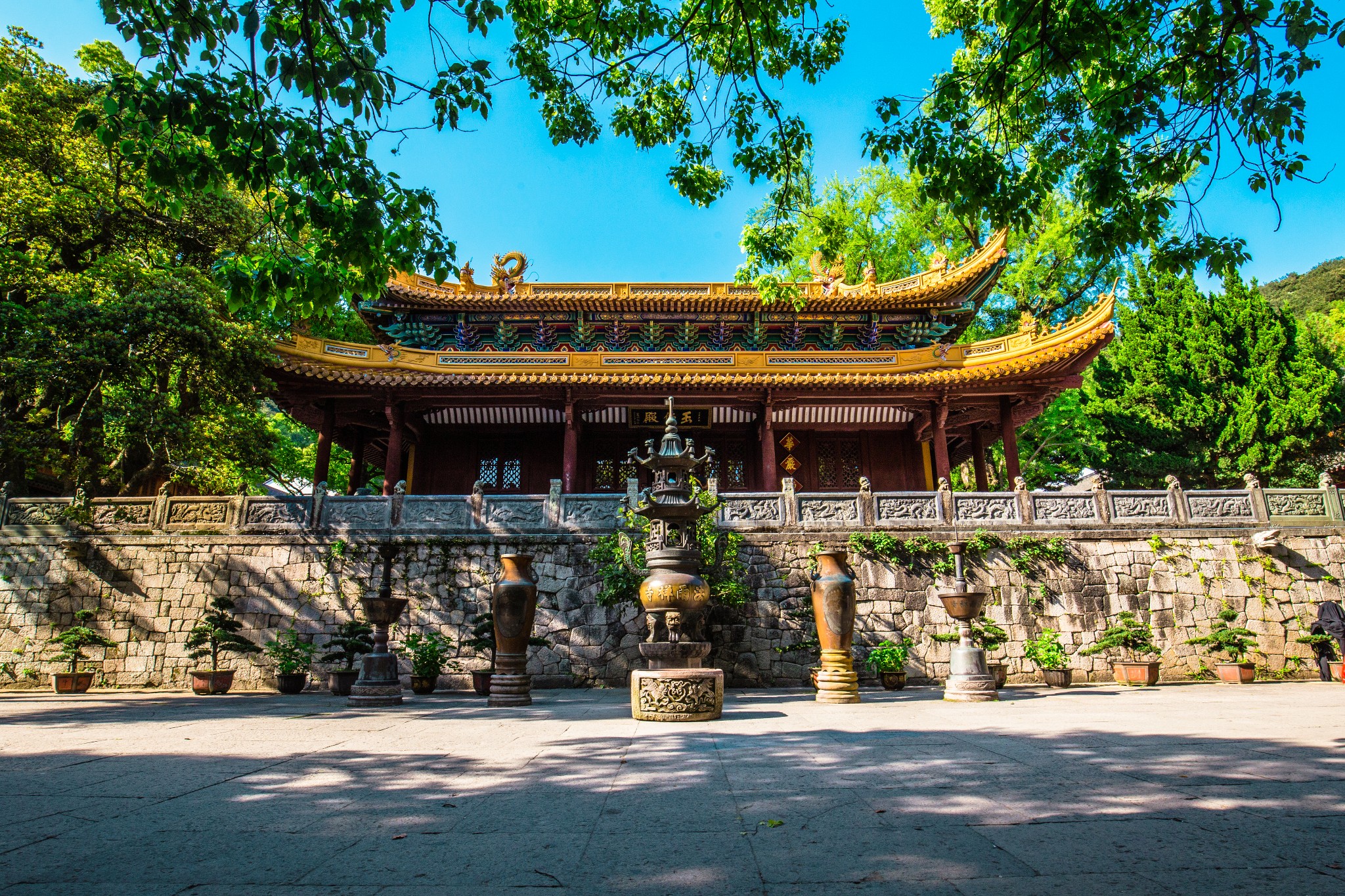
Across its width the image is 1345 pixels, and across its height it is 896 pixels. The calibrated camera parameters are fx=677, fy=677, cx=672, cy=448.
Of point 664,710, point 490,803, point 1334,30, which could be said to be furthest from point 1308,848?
point 664,710

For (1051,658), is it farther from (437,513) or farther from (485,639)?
(437,513)

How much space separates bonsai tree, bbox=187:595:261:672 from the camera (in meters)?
10.9

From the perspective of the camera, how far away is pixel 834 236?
7.06m

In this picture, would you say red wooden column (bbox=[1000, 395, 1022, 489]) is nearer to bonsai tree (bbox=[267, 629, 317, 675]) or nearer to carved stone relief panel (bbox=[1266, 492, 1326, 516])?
carved stone relief panel (bbox=[1266, 492, 1326, 516])

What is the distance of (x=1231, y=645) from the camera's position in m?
11.3

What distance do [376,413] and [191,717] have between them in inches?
393

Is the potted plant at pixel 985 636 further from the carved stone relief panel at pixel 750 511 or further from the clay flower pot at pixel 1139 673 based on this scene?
the carved stone relief panel at pixel 750 511

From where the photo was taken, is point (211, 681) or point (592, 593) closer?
point (211, 681)

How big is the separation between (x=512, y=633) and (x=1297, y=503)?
552 inches

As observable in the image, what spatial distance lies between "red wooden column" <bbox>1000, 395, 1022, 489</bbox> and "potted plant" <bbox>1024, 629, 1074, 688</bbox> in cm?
395

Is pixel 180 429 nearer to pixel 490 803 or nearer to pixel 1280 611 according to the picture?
pixel 490 803

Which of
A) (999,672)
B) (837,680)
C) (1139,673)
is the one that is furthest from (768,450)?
(1139,673)

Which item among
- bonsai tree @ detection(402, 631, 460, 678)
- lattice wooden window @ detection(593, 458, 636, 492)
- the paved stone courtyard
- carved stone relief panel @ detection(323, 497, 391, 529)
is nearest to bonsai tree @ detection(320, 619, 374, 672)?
bonsai tree @ detection(402, 631, 460, 678)

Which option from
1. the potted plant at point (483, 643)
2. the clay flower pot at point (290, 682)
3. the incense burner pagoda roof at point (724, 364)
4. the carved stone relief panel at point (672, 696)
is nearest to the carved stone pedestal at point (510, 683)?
the potted plant at point (483, 643)
